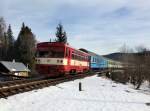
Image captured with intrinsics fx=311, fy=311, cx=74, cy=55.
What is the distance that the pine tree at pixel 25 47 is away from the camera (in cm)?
7550

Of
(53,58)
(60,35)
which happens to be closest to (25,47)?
(60,35)

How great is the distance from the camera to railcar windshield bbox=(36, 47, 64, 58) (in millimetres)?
25812

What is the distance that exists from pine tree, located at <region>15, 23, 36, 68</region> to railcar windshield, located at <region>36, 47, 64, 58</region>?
4686 centimetres

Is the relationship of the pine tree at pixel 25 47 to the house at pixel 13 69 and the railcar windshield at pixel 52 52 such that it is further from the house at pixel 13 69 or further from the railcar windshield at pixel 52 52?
the railcar windshield at pixel 52 52

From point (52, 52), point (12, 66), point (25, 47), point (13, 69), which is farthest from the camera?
point (25, 47)

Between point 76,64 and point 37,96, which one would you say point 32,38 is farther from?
point 37,96

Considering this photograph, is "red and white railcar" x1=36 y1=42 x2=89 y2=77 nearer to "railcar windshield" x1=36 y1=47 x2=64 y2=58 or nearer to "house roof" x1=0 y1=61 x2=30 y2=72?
"railcar windshield" x1=36 y1=47 x2=64 y2=58

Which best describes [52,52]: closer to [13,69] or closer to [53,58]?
[53,58]

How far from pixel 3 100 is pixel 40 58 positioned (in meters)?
13.3

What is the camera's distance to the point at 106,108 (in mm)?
13289

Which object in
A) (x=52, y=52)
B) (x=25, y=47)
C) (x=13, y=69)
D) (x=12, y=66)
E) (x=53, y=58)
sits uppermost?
(x=25, y=47)

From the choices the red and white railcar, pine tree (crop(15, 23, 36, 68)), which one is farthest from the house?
the red and white railcar

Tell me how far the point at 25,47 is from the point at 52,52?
55131mm

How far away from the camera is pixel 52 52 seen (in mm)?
26172
